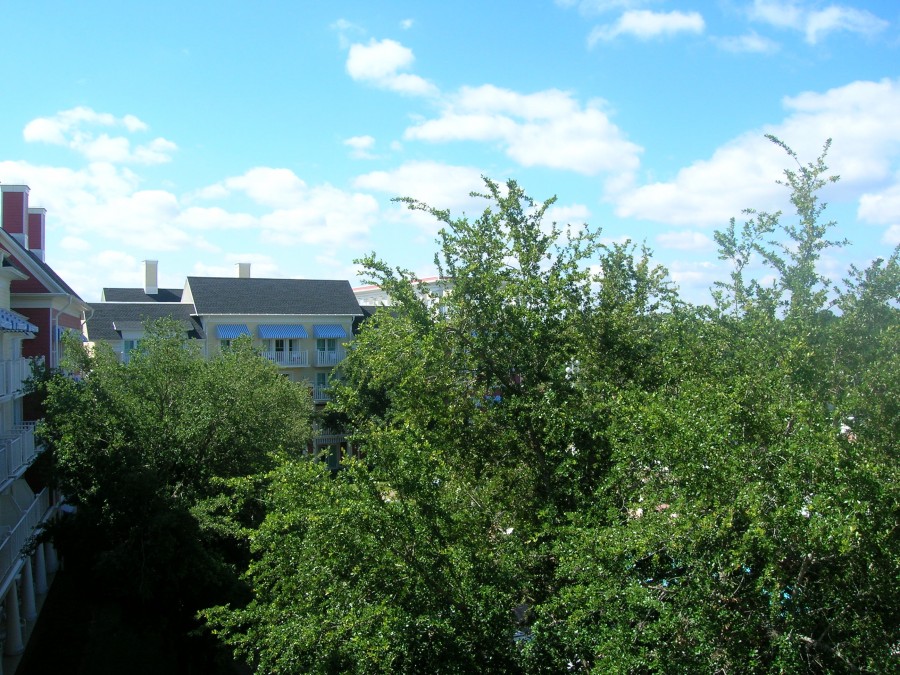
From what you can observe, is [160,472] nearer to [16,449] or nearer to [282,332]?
[16,449]

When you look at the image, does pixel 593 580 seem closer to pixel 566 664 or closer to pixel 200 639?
pixel 566 664

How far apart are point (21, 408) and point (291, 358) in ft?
67.6

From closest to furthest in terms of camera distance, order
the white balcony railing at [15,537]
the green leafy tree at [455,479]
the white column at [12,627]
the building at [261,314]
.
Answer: the green leafy tree at [455,479]
the white balcony railing at [15,537]
the white column at [12,627]
the building at [261,314]

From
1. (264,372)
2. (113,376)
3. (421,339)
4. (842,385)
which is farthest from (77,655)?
(842,385)

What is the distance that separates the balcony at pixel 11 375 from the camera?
67.8ft

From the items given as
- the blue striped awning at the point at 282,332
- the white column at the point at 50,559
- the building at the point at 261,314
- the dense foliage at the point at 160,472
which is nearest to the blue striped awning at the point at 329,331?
the building at the point at 261,314

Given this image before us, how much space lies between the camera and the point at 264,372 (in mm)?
26078

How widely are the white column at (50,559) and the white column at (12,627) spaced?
291 inches

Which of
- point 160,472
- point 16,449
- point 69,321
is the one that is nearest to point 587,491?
point 160,472

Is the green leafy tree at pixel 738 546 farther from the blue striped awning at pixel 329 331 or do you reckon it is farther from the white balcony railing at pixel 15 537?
the blue striped awning at pixel 329 331

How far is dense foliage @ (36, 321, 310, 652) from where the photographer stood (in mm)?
15305

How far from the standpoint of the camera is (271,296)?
152ft

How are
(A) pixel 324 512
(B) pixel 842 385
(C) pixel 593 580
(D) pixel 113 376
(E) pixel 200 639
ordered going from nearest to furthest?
(C) pixel 593 580, (A) pixel 324 512, (B) pixel 842 385, (E) pixel 200 639, (D) pixel 113 376

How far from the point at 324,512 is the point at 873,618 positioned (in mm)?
6007
